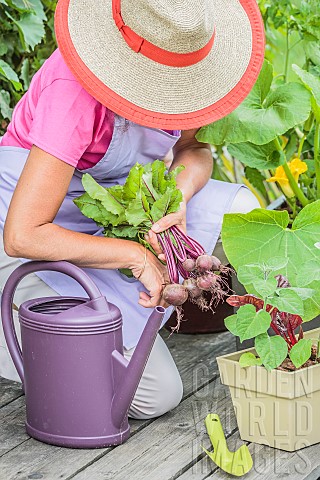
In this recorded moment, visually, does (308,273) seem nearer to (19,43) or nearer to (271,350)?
(271,350)

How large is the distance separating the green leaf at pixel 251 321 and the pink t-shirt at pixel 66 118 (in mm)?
479

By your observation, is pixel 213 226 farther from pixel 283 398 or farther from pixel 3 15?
pixel 3 15

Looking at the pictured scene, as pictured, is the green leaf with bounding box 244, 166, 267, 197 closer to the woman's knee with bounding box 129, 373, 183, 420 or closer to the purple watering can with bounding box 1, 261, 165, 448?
the woman's knee with bounding box 129, 373, 183, 420

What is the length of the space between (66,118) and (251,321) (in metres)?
0.58

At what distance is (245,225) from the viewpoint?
2.07 m

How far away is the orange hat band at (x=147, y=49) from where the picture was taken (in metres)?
1.84

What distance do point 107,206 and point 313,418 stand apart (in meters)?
0.64

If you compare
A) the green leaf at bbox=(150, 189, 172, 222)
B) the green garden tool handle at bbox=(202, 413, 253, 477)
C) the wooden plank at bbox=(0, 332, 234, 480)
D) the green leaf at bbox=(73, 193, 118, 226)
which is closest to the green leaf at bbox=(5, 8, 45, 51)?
the green leaf at bbox=(73, 193, 118, 226)

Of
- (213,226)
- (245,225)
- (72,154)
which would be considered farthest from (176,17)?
(213,226)

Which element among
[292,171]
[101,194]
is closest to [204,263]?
[101,194]

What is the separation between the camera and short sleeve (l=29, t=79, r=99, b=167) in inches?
74.0

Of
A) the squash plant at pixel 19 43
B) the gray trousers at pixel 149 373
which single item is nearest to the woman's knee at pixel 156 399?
the gray trousers at pixel 149 373

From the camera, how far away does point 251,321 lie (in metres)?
1.85

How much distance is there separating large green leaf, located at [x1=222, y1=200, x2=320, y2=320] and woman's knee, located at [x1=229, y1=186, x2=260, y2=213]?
258mm
